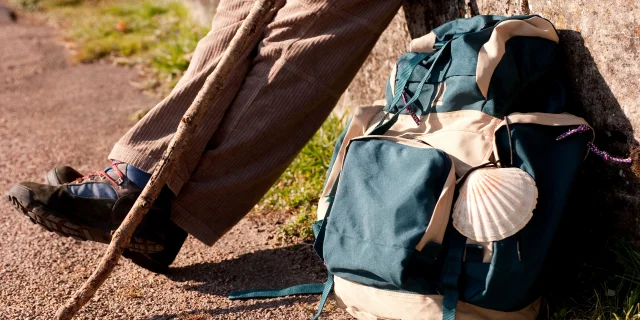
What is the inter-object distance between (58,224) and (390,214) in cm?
119

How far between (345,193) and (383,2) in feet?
2.67

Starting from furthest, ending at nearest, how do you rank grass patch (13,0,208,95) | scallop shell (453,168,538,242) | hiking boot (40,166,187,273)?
grass patch (13,0,208,95) < hiking boot (40,166,187,273) < scallop shell (453,168,538,242)

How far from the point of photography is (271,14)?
276 cm

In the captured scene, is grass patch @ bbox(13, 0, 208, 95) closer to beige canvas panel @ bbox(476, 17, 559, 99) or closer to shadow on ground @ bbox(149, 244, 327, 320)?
shadow on ground @ bbox(149, 244, 327, 320)

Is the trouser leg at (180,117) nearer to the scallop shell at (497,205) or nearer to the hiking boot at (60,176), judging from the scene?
the hiking boot at (60,176)

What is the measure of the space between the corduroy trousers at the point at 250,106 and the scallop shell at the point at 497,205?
32.7 inches

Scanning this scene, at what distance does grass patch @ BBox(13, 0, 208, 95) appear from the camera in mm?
5371

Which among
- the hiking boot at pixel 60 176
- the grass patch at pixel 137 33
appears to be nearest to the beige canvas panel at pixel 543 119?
the hiking boot at pixel 60 176

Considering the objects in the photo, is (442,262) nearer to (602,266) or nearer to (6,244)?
(602,266)

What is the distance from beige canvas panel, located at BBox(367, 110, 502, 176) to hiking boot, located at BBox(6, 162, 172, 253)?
97 cm

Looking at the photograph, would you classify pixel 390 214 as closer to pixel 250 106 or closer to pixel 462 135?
pixel 462 135

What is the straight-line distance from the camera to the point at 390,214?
83.6 inches

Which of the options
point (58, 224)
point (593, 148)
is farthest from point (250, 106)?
point (593, 148)

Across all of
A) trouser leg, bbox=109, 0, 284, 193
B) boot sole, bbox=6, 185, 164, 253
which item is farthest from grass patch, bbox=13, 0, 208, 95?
boot sole, bbox=6, 185, 164, 253
